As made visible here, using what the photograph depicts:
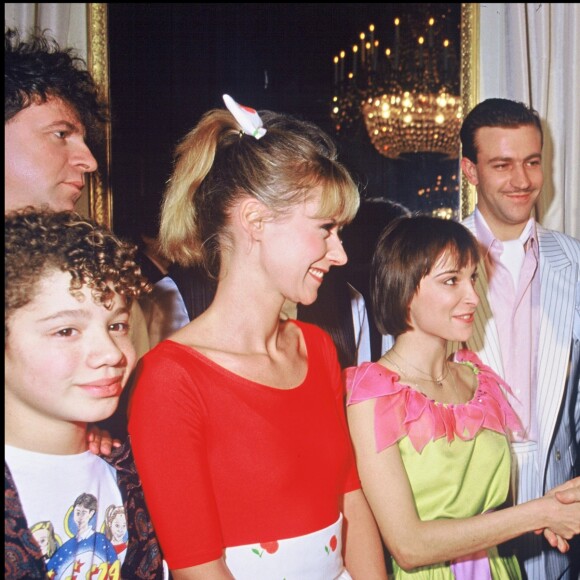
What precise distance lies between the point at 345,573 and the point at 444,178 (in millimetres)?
905

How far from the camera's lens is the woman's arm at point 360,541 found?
4.18 ft

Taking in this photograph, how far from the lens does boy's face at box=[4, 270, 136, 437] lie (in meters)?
0.99

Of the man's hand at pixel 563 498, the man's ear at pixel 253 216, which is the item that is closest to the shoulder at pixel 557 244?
the man's hand at pixel 563 498

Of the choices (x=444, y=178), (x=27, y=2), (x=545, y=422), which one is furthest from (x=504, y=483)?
(x=27, y=2)

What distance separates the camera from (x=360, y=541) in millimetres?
1285

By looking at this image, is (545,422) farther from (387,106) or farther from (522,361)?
(387,106)

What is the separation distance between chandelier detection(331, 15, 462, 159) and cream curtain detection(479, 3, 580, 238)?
0.16 meters

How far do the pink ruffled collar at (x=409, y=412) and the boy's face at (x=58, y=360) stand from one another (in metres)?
0.52

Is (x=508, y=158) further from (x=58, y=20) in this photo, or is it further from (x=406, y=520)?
(x=58, y=20)

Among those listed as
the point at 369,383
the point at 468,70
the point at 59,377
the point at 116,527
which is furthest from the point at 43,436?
the point at 468,70

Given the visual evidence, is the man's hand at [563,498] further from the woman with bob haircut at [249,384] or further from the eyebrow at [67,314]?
the eyebrow at [67,314]

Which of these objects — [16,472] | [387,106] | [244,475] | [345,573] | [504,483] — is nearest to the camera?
[16,472]

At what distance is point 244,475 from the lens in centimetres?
109

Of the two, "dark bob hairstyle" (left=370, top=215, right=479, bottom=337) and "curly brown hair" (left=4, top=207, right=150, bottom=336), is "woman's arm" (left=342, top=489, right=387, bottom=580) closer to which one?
"dark bob hairstyle" (left=370, top=215, right=479, bottom=337)
